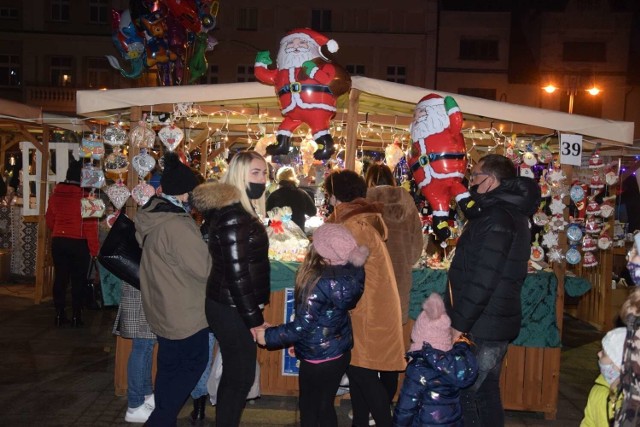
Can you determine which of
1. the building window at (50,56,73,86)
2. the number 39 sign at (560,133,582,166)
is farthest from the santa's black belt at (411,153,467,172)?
the building window at (50,56,73,86)

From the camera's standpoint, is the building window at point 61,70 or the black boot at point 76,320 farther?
the building window at point 61,70

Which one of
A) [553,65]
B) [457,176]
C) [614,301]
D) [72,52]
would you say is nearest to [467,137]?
[614,301]

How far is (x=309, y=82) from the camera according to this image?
16.1ft

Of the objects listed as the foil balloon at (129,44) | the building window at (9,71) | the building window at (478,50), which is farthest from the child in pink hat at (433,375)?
the building window at (9,71)

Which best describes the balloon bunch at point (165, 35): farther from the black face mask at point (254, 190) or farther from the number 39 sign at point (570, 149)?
the number 39 sign at point (570, 149)

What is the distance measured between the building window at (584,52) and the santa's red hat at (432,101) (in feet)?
87.7

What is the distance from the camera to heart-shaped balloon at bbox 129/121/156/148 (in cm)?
557

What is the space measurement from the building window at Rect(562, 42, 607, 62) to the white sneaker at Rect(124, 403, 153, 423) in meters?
28.4

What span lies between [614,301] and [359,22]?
2412 cm

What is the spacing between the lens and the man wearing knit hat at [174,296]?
13.3 ft

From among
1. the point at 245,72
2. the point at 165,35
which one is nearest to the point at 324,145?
the point at 165,35

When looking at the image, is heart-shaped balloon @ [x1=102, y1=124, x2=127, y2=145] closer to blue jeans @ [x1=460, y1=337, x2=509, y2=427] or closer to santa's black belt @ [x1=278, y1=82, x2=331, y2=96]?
santa's black belt @ [x1=278, y1=82, x2=331, y2=96]

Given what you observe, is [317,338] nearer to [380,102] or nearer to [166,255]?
[166,255]

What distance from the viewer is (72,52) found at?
29641mm
